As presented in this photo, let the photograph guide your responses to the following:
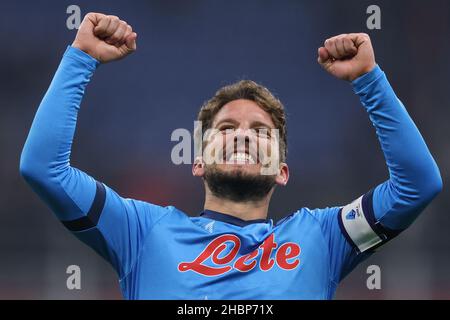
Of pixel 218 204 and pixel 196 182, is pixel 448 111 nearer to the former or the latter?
pixel 196 182

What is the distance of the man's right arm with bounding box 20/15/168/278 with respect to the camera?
7.80 feet

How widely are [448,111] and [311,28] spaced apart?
1615mm

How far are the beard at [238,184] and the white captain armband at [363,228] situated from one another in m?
0.33

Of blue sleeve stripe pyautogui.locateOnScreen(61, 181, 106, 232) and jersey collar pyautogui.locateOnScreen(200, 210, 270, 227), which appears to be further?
jersey collar pyautogui.locateOnScreen(200, 210, 270, 227)

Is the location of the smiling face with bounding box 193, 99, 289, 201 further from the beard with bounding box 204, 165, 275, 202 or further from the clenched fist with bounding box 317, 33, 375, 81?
the clenched fist with bounding box 317, 33, 375, 81

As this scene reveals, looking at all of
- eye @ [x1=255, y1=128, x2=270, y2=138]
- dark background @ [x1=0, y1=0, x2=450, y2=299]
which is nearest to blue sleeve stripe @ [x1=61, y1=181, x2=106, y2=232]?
eye @ [x1=255, y1=128, x2=270, y2=138]

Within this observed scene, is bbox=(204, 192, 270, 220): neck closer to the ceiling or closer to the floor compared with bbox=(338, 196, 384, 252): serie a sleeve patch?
closer to the ceiling

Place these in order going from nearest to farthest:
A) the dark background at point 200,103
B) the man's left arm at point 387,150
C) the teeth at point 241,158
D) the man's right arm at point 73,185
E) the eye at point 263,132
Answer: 1. the man's right arm at point 73,185
2. the man's left arm at point 387,150
3. the teeth at point 241,158
4. the eye at point 263,132
5. the dark background at point 200,103

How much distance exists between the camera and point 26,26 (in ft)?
24.9

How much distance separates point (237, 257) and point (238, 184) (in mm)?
309

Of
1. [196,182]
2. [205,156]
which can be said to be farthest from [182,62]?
[205,156]

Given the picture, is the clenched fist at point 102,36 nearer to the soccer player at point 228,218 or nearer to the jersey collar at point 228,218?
the soccer player at point 228,218

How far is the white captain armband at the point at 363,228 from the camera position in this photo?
261cm

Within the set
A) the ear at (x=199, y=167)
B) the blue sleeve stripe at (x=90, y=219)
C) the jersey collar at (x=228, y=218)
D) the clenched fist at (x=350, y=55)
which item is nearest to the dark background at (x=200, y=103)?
the ear at (x=199, y=167)
